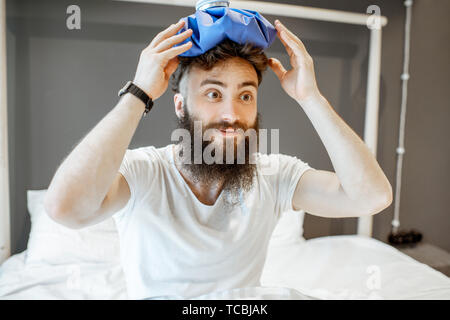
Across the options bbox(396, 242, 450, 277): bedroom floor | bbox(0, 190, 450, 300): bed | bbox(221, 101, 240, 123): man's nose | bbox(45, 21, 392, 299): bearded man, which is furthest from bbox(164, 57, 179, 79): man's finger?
bbox(396, 242, 450, 277): bedroom floor

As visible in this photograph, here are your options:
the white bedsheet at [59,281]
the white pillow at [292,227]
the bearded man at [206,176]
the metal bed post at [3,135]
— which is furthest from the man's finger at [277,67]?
the white bedsheet at [59,281]

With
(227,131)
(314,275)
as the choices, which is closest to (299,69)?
(227,131)

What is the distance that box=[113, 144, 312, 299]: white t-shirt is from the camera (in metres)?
0.55

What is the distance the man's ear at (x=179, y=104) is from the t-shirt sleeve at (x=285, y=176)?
0.80 feet

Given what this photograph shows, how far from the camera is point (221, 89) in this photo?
50cm

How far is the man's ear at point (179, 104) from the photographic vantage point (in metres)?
0.54

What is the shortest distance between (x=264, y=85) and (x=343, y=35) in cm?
26

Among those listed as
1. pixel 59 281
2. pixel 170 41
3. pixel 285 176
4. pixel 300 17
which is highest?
pixel 300 17

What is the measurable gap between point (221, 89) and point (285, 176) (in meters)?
0.26

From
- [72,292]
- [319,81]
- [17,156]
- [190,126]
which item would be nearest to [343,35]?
[319,81]

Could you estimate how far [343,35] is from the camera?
676 mm

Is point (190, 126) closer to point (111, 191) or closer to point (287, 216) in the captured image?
point (111, 191)

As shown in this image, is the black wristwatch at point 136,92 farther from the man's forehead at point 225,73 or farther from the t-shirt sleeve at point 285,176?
the t-shirt sleeve at point 285,176

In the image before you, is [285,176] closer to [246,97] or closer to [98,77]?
[246,97]
